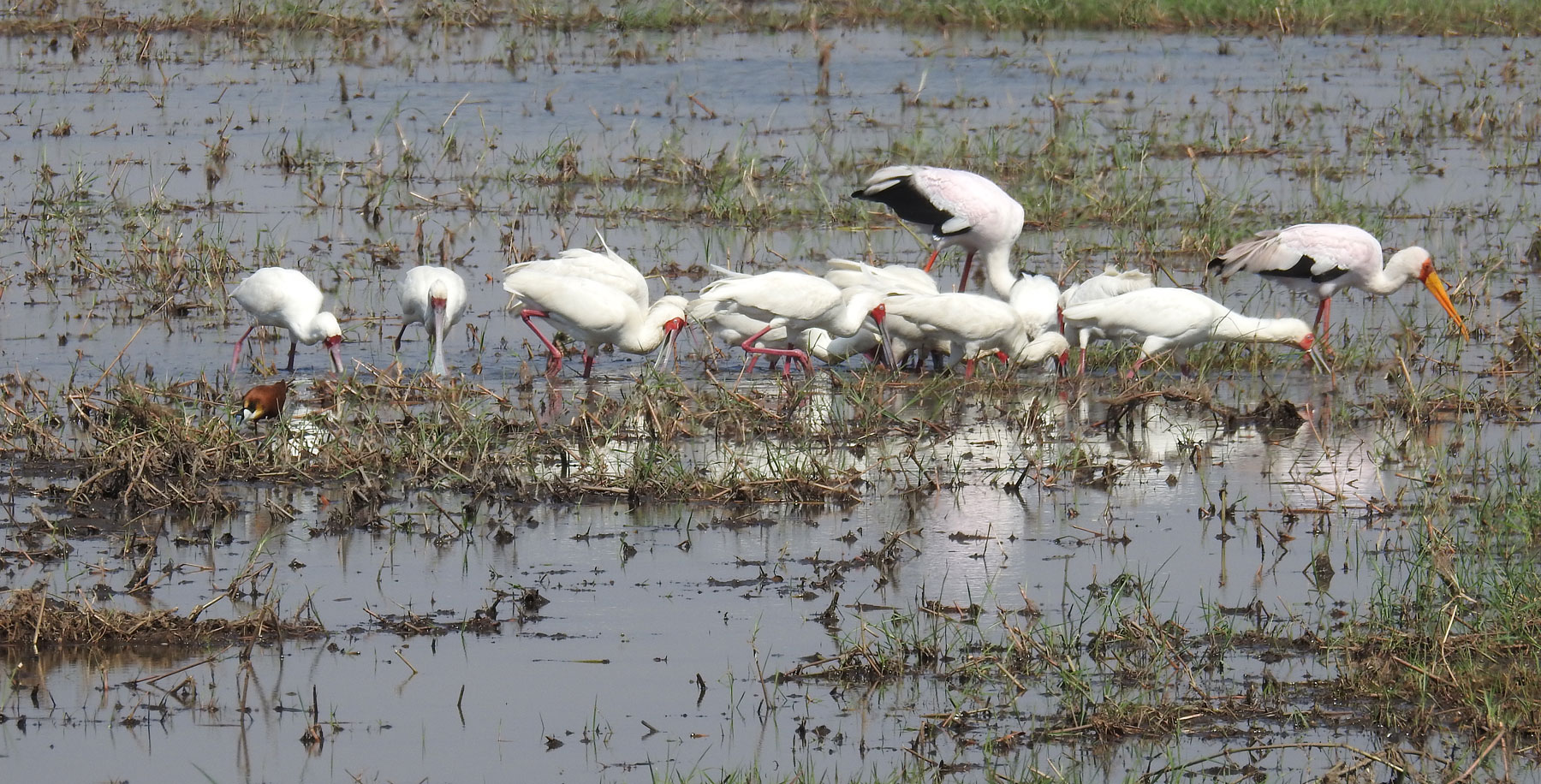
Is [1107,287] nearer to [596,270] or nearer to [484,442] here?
[596,270]

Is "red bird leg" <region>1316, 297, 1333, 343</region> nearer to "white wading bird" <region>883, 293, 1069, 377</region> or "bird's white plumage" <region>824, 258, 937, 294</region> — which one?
"white wading bird" <region>883, 293, 1069, 377</region>

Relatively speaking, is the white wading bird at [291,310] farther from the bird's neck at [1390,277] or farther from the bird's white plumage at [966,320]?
the bird's neck at [1390,277]

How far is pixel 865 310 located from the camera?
9.36 meters

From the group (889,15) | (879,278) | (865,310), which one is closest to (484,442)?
(865,310)

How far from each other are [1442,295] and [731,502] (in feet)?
15.8

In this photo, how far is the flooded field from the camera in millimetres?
4805

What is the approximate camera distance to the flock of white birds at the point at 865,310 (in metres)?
9.22

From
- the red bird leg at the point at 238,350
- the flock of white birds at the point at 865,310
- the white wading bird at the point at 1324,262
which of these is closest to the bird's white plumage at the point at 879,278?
the flock of white birds at the point at 865,310

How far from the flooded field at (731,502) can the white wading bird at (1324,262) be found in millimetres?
255

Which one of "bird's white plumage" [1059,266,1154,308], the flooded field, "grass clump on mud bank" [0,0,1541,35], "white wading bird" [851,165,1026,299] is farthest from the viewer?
"grass clump on mud bank" [0,0,1541,35]

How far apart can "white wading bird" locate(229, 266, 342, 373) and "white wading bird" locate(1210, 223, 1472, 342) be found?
14.9 feet

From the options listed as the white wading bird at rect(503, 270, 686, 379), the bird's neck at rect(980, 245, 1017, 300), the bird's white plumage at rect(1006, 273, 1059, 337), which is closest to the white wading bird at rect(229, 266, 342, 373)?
the white wading bird at rect(503, 270, 686, 379)

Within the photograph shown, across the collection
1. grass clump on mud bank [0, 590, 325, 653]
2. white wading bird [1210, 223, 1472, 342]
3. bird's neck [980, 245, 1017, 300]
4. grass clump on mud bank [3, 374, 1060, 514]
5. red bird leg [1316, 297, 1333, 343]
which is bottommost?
grass clump on mud bank [0, 590, 325, 653]

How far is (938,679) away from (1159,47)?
16470 millimetres
